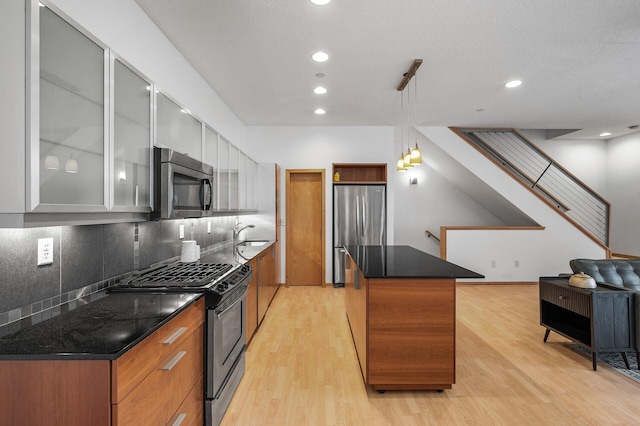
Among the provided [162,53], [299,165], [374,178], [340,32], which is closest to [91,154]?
[162,53]

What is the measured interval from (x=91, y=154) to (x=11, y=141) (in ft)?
1.08

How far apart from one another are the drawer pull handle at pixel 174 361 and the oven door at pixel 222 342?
1.04ft

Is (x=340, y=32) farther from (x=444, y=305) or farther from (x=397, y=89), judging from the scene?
(x=444, y=305)

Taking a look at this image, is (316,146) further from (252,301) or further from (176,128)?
(176,128)

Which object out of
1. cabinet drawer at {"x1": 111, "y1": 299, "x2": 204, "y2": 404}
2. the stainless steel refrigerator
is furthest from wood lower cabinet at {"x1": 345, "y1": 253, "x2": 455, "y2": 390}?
the stainless steel refrigerator

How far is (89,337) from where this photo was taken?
125cm

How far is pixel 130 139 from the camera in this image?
174cm

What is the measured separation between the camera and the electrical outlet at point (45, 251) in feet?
5.09

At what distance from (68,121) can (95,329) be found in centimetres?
83

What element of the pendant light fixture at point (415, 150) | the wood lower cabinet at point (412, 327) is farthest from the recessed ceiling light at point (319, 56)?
the wood lower cabinet at point (412, 327)

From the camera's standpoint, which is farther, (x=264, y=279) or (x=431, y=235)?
(x=431, y=235)

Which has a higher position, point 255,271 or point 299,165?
point 299,165

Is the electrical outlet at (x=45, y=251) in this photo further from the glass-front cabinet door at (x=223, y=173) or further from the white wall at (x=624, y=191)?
the white wall at (x=624, y=191)

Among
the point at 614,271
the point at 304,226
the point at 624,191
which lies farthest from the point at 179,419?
the point at 624,191
